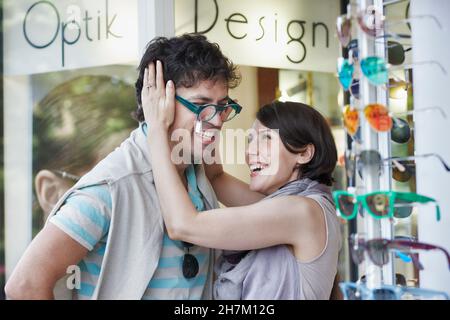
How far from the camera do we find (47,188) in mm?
3627

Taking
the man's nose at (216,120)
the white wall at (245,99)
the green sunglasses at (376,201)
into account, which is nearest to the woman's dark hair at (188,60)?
the man's nose at (216,120)

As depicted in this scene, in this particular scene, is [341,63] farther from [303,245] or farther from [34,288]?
[34,288]

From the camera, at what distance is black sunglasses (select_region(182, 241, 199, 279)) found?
2027mm

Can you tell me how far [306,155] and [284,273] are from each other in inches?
15.3

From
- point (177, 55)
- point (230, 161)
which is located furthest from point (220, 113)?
point (230, 161)

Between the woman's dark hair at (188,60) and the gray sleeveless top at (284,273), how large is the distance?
1.35 feet

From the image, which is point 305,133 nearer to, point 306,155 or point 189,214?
point 306,155

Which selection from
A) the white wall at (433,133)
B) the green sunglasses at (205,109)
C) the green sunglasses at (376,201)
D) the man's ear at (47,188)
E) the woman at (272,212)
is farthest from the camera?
the man's ear at (47,188)

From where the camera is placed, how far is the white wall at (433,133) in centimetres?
183

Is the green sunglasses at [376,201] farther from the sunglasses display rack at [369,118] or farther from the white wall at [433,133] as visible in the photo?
the white wall at [433,133]

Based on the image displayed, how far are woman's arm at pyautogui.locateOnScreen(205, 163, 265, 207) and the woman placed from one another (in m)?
Result: 0.25

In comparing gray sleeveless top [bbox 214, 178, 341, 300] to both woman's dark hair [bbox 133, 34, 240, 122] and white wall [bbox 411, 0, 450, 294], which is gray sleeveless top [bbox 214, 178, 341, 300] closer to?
white wall [bbox 411, 0, 450, 294]

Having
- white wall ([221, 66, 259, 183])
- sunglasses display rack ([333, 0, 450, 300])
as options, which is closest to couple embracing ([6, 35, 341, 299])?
sunglasses display rack ([333, 0, 450, 300])

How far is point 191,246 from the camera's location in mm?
2080
